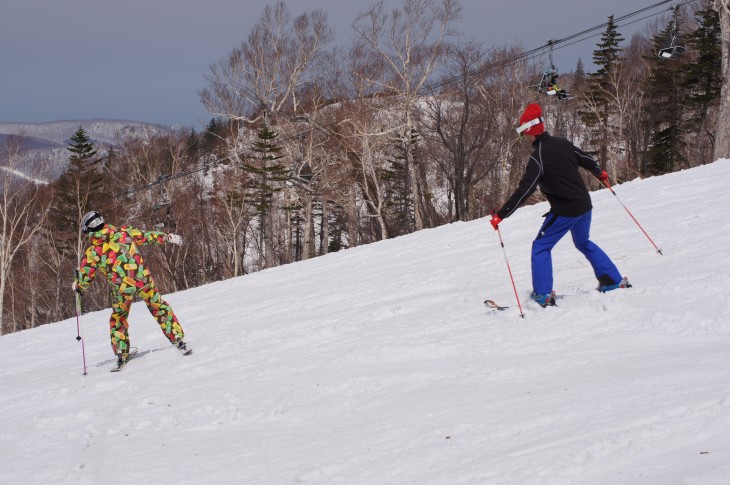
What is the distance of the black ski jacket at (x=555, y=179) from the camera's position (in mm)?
5777

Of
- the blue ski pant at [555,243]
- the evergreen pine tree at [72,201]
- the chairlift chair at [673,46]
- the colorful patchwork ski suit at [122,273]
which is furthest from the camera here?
the evergreen pine tree at [72,201]

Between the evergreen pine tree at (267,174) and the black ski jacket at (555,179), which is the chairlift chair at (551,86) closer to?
the black ski jacket at (555,179)

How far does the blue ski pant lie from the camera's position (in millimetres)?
5855

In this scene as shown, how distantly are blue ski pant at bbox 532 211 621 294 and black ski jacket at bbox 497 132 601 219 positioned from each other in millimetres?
109

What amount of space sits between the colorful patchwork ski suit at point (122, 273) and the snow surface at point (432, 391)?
1.63 ft

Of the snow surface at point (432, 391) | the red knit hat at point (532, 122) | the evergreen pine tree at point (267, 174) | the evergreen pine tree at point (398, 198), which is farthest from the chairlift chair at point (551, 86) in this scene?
the evergreen pine tree at point (398, 198)

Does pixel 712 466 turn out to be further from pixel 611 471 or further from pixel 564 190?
pixel 564 190

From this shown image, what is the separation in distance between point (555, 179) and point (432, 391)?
2582 millimetres

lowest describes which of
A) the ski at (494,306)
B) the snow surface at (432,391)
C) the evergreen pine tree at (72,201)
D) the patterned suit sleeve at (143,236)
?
the snow surface at (432,391)

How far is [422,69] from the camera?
113 feet

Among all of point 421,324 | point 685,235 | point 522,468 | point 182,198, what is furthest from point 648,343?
point 182,198

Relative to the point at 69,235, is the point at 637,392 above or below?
below

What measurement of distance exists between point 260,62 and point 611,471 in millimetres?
41158

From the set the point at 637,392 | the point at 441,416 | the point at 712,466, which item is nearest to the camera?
the point at 712,466
